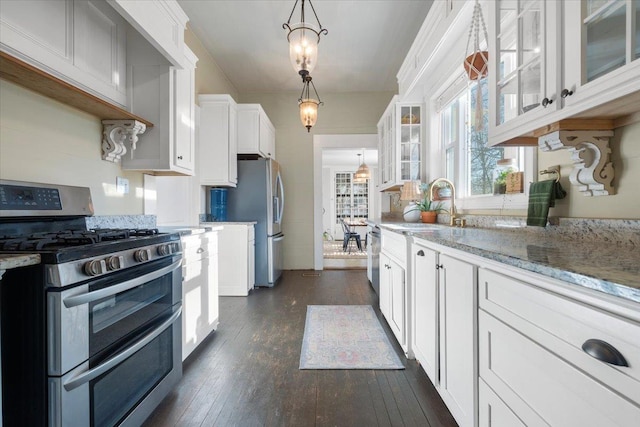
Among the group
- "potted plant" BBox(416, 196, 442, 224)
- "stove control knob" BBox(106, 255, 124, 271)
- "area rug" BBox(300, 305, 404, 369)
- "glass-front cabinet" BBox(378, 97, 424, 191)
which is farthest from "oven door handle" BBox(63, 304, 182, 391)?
"glass-front cabinet" BBox(378, 97, 424, 191)

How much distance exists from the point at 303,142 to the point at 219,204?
1.97 metres

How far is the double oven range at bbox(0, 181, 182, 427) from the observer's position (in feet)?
3.20

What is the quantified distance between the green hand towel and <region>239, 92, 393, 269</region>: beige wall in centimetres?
389

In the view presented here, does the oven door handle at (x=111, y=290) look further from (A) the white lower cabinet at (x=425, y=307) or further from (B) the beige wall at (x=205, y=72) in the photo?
(B) the beige wall at (x=205, y=72)

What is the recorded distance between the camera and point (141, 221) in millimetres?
2328

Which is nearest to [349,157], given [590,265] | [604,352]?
[590,265]

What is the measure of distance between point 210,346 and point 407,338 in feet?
4.81

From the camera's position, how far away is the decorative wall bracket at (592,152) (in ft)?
3.80

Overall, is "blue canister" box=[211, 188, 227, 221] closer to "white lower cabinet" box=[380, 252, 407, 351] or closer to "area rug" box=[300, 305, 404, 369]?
"area rug" box=[300, 305, 404, 369]

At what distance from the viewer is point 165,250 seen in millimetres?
1568

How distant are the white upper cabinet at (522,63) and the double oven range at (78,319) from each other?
1763 millimetres

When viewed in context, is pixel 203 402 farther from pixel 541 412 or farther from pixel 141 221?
pixel 541 412

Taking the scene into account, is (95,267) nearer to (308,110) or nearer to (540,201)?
(540,201)

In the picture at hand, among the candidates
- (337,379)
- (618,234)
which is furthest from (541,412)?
(337,379)
